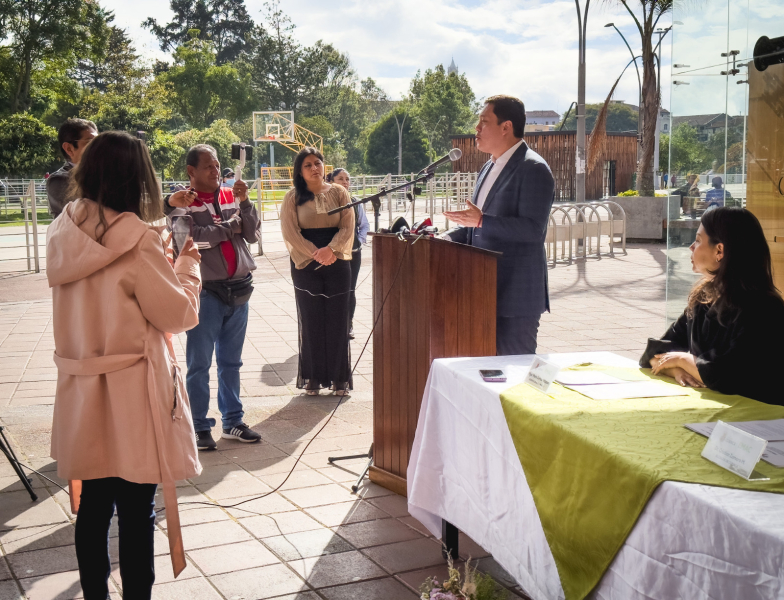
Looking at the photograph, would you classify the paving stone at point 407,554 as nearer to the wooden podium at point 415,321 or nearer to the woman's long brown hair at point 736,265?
the wooden podium at point 415,321

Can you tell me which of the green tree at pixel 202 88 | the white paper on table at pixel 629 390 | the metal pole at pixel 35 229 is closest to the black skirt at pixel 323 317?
the white paper on table at pixel 629 390

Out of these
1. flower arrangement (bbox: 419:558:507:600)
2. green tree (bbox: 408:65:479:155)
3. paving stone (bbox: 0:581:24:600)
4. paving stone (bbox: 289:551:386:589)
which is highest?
green tree (bbox: 408:65:479:155)

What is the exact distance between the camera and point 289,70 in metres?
86.3

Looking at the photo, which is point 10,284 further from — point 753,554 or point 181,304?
point 753,554

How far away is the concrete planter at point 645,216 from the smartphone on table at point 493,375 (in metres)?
16.8

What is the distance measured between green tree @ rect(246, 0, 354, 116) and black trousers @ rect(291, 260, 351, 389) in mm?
82027

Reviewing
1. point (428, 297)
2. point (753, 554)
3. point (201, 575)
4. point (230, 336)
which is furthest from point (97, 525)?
point (230, 336)

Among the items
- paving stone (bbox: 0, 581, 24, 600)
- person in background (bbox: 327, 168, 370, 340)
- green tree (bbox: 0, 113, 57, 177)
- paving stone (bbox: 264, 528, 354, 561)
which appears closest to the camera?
paving stone (bbox: 0, 581, 24, 600)

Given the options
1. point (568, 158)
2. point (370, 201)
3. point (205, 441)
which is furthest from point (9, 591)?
point (568, 158)

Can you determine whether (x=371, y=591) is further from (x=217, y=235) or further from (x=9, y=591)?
(x=217, y=235)

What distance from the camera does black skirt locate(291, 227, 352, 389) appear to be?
20.5ft

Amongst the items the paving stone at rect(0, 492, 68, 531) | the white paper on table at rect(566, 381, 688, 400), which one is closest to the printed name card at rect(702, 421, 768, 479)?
the white paper on table at rect(566, 381, 688, 400)

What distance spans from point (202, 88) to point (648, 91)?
62.5 m

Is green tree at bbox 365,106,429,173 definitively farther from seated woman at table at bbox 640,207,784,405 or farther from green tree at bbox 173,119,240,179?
seated woman at table at bbox 640,207,784,405
